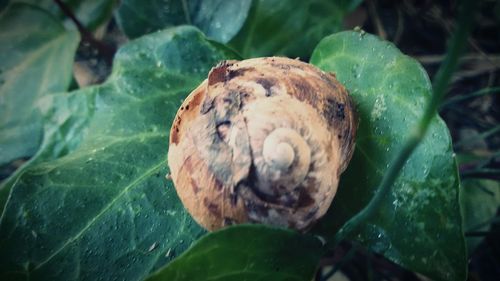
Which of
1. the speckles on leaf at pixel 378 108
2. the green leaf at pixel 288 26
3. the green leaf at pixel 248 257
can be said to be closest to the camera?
the green leaf at pixel 248 257

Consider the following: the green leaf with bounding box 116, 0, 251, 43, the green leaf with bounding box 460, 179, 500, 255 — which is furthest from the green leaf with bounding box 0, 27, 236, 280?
the green leaf with bounding box 460, 179, 500, 255

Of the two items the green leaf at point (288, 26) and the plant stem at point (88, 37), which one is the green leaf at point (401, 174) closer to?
the green leaf at point (288, 26)

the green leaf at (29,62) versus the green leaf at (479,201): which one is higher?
the green leaf at (29,62)

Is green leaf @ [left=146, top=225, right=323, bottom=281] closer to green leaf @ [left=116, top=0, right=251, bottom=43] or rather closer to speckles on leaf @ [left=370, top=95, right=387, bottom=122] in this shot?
speckles on leaf @ [left=370, top=95, right=387, bottom=122]

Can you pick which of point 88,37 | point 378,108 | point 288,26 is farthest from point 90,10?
point 378,108

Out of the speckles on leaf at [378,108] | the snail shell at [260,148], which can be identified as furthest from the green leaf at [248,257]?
the speckles on leaf at [378,108]

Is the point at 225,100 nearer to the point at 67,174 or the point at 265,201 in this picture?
the point at 265,201
